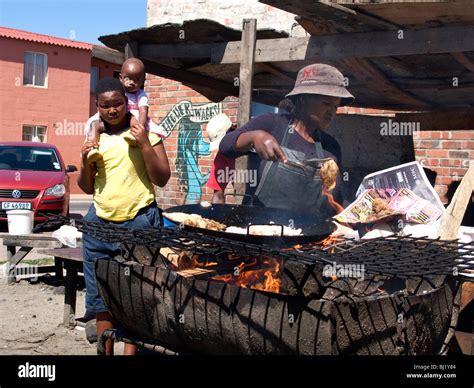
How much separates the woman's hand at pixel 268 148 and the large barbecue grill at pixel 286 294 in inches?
27.6

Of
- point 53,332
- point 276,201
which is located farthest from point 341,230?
point 53,332

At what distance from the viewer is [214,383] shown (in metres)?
3.13

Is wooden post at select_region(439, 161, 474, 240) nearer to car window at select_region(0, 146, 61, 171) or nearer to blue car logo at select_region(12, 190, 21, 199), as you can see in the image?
blue car logo at select_region(12, 190, 21, 199)

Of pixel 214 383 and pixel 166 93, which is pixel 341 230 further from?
pixel 166 93

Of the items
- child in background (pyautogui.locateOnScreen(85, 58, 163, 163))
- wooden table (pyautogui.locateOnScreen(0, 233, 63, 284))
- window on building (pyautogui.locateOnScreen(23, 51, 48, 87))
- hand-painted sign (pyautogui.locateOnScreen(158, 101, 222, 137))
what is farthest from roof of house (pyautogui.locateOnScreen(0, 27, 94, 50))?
child in background (pyautogui.locateOnScreen(85, 58, 163, 163))

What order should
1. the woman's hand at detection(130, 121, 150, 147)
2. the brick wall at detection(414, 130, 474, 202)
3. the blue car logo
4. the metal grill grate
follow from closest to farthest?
the metal grill grate < the woman's hand at detection(130, 121, 150, 147) < the brick wall at detection(414, 130, 474, 202) < the blue car logo

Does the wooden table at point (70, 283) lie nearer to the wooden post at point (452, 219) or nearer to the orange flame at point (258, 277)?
the orange flame at point (258, 277)

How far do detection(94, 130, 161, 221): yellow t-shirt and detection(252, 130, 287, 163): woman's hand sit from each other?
65cm

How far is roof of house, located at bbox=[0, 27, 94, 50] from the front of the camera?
25.6 meters

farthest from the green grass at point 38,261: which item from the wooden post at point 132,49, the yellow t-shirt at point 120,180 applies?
the yellow t-shirt at point 120,180

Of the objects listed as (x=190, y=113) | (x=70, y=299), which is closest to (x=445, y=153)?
(x=70, y=299)

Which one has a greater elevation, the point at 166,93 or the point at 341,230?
the point at 166,93

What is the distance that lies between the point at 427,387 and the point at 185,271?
1398 millimetres

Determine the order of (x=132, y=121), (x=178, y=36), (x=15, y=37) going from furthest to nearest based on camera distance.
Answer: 1. (x=15, y=37)
2. (x=178, y=36)
3. (x=132, y=121)
